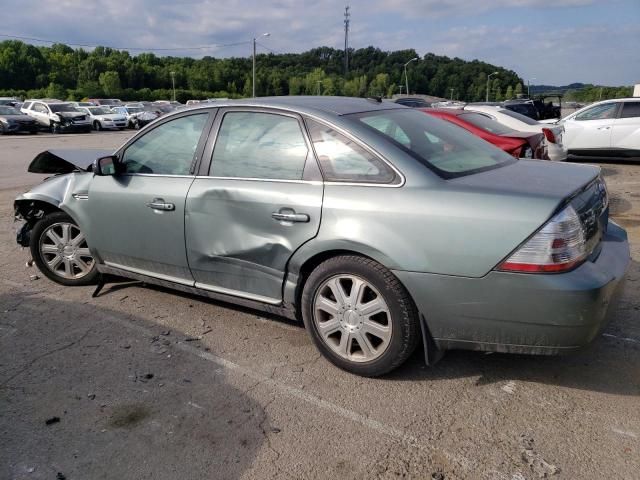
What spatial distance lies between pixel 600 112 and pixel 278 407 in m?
12.6

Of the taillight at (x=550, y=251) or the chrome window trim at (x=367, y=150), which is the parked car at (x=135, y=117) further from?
the taillight at (x=550, y=251)

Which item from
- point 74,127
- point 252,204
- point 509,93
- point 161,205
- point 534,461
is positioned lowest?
point 74,127

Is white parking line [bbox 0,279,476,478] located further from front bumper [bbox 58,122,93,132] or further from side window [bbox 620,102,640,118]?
front bumper [bbox 58,122,93,132]

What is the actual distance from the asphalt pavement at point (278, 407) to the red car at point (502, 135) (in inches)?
152

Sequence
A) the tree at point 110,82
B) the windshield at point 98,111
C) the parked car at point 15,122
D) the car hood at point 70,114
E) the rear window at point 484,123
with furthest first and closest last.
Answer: the tree at point 110,82, the windshield at point 98,111, the car hood at point 70,114, the parked car at point 15,122, the rear window at point 484,123

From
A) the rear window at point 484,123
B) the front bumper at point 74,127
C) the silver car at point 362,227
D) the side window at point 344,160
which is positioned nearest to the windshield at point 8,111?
the front bumper at point 74,127

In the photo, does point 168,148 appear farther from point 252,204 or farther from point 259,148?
point 252,204

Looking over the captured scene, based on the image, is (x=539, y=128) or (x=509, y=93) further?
(x=509, y=93)

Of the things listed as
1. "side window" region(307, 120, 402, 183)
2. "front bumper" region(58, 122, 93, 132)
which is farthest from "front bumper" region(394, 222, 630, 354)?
"front bumper" region(58, 122, 93, 132)

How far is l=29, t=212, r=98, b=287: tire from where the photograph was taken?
474cm

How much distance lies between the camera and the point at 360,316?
3178mm

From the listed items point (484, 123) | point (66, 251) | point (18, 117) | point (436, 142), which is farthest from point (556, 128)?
point (18, 117)

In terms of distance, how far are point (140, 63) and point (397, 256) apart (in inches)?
4965

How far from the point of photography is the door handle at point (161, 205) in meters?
3.87
